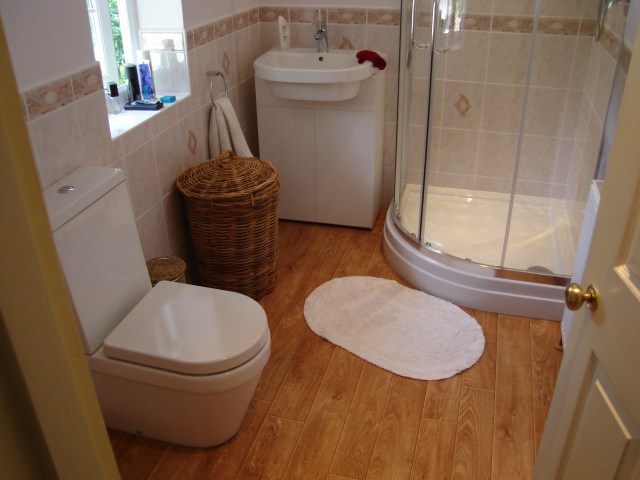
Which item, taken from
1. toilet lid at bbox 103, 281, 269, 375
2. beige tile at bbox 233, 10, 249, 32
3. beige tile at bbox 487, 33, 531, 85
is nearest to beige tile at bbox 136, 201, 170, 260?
toilet lid at bbox 103, 281, 269, 375

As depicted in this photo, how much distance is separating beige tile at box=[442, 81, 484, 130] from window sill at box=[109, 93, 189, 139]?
1.45m

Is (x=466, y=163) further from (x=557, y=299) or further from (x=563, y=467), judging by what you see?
(x=563, y=467)

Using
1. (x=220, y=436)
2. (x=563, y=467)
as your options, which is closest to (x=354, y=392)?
(x=220, y=436)

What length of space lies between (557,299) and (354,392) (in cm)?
98

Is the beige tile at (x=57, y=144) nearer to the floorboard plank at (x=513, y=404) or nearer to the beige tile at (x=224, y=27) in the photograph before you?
the beige tile at (x=224, y=27)

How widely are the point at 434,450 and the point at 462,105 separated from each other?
189 centimetres

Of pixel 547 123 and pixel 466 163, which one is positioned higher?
pixel 547 123

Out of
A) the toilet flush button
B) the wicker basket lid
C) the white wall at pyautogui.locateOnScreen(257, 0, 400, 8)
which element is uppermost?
the white wall at pyautogui.locateOnScreen(257, 0, 400, 8)

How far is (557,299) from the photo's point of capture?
2.58m

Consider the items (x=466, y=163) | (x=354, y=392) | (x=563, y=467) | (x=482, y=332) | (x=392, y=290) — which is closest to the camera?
(x=563, y=467)

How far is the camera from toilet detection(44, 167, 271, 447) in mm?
1800

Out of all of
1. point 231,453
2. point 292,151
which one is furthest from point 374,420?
point 292,151

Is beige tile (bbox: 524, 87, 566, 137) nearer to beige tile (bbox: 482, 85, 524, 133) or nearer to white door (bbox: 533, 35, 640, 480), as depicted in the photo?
beige tile (bbox: 482, 85, 524, 133)

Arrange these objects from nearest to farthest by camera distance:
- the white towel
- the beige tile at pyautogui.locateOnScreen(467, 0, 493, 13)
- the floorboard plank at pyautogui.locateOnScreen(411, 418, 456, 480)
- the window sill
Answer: the floorboard plank at pyautogui.locateOnScreen(411, 418, 456, 480), the window sill, the white towel, the beige tile at pyautogui.locateOnScreen(467, 0, 493, 13)
